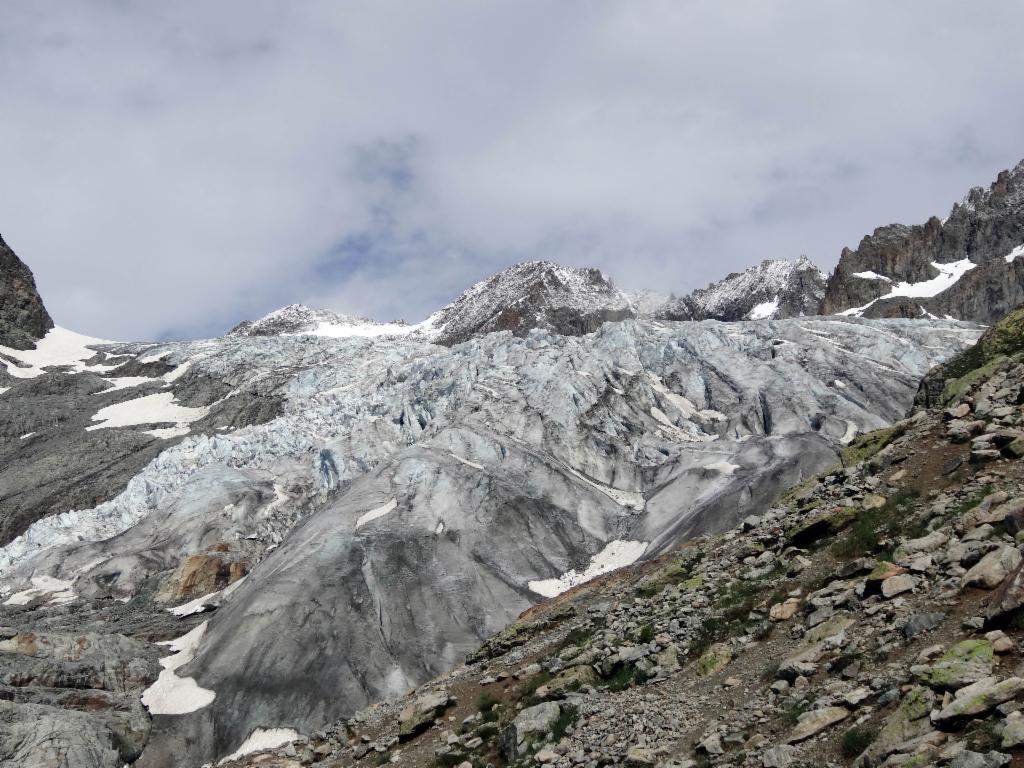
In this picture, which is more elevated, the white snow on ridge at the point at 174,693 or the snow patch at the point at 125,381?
the snow patch at the point at 125,381

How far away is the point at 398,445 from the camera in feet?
322

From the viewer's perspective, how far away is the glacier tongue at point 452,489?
5872 cm

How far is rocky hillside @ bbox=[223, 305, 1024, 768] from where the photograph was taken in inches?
427

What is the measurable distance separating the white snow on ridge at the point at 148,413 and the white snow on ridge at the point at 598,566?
99.2m

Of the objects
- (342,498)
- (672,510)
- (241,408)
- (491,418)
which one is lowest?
(672,510)

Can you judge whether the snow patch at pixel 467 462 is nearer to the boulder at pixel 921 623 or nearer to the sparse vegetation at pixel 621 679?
the sparse vegetation at pixel 621 679

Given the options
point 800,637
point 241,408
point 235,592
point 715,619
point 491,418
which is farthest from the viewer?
point 241,408

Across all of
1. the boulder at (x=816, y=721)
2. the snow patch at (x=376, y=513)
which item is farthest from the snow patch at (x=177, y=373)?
the boulder at (x=816, y=721)

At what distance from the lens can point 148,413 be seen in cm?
15588

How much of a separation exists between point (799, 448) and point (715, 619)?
6711cm

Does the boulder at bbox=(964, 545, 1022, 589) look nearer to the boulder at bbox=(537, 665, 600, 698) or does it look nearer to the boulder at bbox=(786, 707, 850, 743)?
the boulder at bbox=(786, 707, 850, 743)

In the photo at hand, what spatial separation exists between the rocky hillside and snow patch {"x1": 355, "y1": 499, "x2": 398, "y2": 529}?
43.2 meters

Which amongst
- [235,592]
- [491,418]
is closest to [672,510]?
[491,418]

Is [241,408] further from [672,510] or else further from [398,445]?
[672,510]
